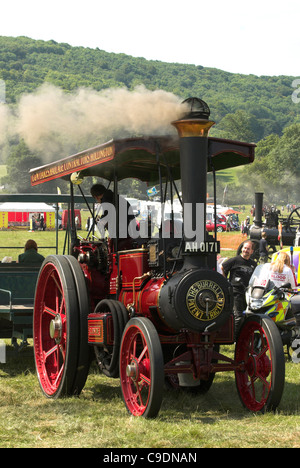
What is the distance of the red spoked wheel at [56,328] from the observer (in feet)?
18.0

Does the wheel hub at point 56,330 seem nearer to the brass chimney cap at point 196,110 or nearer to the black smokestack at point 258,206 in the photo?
the brass chimney cap at point 196,110

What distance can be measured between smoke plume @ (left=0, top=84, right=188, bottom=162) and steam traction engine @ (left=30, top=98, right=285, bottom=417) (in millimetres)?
Result: 161

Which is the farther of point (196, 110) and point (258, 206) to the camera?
point (258, 206)

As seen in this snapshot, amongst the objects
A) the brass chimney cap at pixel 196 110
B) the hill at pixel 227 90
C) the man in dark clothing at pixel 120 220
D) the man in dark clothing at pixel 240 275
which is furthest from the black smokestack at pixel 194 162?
the hill at pixel 227 90

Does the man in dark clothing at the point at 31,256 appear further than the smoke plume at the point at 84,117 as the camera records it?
Yes

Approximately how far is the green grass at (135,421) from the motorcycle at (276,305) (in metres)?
1.20

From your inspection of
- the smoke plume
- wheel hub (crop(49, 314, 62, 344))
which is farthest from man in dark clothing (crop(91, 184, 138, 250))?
wheel hub (crop(49, 314, 62, 344))

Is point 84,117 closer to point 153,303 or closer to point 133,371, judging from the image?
point 153,303

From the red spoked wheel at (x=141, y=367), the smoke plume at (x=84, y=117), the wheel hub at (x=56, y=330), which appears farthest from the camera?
the wheel hub at (x=56, y=330)

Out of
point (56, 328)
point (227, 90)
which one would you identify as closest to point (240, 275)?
point (56, 328)

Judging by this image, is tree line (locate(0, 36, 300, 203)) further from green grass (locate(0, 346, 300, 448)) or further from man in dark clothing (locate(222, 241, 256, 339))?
green grass (locate(0, 346, 300, 448))

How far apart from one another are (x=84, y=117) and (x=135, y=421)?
102 inches

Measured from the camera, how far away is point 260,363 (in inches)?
198
